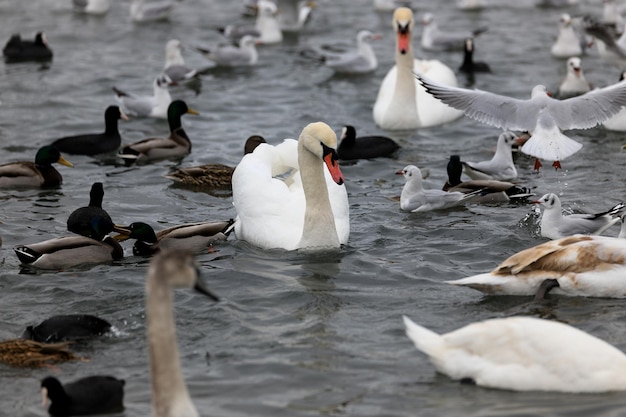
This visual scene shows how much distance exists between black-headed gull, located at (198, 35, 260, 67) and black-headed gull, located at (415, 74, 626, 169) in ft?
25.9

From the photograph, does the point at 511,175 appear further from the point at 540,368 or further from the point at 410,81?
the point at 540,368

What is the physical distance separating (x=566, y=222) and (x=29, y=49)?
12.1 metres

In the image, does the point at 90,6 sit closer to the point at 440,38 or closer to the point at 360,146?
the point at 440,38

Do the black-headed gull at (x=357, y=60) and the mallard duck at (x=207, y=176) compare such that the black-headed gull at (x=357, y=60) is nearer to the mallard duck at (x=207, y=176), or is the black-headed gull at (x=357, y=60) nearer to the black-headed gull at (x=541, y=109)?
the mallard duck at (x=207, y=176)

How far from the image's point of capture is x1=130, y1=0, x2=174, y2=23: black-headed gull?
2387 cm

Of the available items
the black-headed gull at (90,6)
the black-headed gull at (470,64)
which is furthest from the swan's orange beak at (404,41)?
the black-headed gull at (90,6)

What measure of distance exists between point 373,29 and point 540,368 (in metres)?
16.7

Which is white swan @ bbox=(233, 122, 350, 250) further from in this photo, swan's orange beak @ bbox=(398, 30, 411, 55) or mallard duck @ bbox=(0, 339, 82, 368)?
swan's orange beak @ bbox=(398, 30, 411, 55)

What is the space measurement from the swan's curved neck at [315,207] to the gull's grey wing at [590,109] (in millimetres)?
2915

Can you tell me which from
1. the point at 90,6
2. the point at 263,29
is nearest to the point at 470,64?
the point at 263,29

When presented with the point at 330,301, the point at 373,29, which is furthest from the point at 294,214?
the point at 373,29

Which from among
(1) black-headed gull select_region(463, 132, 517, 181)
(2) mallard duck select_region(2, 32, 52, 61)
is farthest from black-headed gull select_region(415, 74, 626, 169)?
Answer: (2) mallard duck select_region(2, 32, 52, 61)

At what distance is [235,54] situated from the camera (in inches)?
794

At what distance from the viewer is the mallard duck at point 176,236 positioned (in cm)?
1064
